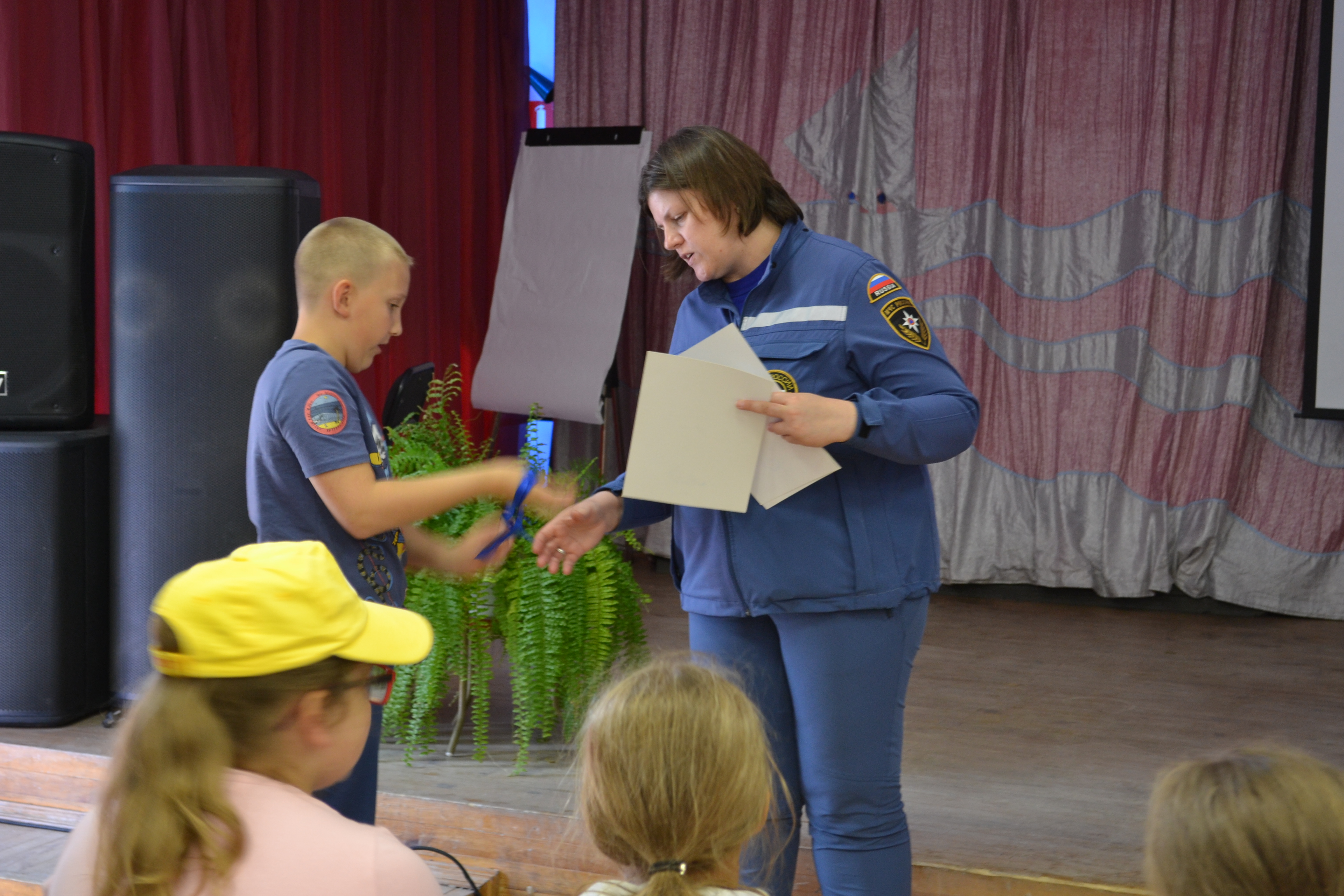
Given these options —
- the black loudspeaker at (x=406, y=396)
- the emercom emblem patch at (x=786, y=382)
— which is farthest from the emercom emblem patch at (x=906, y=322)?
the black loudspeaker at (x=406, y=396)

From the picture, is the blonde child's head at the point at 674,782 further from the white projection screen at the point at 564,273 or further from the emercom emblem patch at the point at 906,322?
the white projection screen at the point at 564,273

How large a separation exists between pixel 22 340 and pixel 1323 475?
4.01 metres

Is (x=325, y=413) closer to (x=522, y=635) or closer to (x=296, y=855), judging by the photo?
(x=296, y=855)

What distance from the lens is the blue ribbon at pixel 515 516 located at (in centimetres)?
167

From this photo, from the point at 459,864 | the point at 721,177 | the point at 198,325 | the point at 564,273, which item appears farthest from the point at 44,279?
the point at 564,273

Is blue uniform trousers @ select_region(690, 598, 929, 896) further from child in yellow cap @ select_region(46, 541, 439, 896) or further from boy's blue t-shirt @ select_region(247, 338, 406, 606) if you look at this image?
child in yellow cap @ select_region(46, 541, 439, 896)

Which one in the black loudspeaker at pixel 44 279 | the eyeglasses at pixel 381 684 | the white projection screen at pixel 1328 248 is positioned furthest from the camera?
the white projection screen at pixel 1328 248

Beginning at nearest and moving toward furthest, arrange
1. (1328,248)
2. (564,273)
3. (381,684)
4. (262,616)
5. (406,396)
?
(262,616)
(381,684)
(406,396)
(1328,248)
(564,273)

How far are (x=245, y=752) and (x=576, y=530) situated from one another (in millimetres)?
770

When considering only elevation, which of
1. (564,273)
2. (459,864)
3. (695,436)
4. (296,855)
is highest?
(564,273)

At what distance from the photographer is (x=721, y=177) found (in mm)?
1494

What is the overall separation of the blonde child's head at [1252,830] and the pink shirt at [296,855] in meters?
0.55

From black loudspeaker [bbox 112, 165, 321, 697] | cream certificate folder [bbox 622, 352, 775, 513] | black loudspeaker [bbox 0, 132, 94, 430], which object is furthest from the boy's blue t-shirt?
black loudspeaker [bbox 0, 132, 94, 430]

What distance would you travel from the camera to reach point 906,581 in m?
1.50
